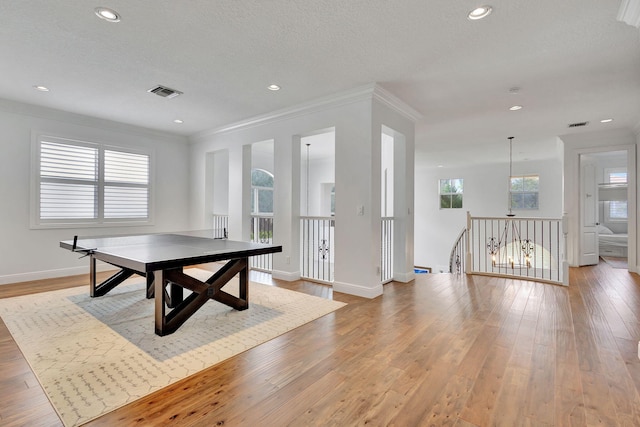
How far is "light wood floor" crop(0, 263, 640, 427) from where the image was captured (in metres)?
1.71

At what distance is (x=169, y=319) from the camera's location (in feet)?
9.16

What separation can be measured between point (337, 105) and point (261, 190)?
16.2 feet

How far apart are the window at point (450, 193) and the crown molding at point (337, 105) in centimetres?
634

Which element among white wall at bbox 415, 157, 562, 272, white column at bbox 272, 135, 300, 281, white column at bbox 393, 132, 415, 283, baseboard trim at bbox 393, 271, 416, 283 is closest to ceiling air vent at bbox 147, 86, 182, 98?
white column at bbox 272, 135, 300, 281

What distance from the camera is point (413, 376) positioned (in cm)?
212

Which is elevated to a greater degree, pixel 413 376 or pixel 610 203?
pixel 610 203

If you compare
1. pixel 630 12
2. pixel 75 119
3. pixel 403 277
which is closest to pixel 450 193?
pixel 403 277

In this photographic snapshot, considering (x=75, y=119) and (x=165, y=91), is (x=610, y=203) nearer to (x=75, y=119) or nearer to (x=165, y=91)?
(x=165, y=91)

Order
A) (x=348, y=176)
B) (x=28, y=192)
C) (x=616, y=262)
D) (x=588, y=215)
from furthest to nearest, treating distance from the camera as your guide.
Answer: (x=616, y=262)
(x=588, y=215)
(x=28, y=192)
(x=348, y=176)

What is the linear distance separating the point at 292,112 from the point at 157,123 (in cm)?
267

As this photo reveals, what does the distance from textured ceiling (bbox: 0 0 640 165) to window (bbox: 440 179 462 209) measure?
18.2 feet

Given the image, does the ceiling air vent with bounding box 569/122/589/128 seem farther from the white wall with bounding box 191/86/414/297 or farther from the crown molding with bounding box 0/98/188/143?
the crown molding with bounding box 0/98/188/143

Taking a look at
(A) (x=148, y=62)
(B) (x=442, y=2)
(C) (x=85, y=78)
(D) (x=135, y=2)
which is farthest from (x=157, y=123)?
(B) (x=442, y=2)

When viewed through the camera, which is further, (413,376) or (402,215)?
(402,215)
